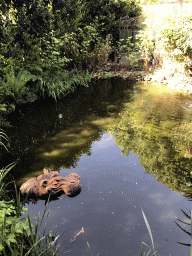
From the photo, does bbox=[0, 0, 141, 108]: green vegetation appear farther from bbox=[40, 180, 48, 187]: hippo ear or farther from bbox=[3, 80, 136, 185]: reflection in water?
bbox=[40, 180, 48, 187]: hippo ear

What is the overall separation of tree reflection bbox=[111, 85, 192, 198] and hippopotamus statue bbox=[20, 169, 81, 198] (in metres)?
1.24

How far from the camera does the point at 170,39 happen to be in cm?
795

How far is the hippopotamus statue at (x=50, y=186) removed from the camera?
298 cm

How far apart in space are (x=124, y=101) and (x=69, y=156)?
11.7ft

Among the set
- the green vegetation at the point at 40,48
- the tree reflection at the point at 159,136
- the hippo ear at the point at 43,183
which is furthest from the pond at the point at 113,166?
the green vegetation at the point at 40,48

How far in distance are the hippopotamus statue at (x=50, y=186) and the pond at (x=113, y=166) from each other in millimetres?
112

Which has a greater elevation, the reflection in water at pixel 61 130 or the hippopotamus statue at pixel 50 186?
the reflection in water at pixel 61 130

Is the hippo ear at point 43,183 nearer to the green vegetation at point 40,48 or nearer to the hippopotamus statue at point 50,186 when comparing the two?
the hippopotamus statue at point 50,186

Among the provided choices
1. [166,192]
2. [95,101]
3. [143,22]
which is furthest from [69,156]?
[143,22]

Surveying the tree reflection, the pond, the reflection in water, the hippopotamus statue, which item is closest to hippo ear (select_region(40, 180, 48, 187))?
the hippopotamus statue

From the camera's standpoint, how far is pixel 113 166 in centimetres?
370

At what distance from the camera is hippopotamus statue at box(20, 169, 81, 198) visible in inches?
117

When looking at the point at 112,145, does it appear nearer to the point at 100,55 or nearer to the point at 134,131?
the point at 134,131

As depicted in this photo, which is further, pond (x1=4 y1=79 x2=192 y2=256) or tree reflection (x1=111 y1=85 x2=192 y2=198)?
tree reflection (x1=111 y1=85 x2=192 y2=198)
